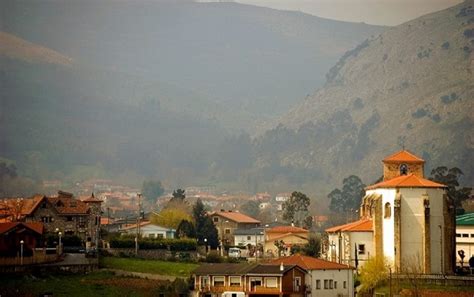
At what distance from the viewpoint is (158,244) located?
9888 cm

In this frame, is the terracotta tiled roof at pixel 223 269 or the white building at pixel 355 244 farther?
the white building at pixel 355 244

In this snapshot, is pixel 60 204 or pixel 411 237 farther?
pixel 60 204

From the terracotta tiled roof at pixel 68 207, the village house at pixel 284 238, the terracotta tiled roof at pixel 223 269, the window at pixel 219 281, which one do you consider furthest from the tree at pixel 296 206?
the window at pixel 219 281

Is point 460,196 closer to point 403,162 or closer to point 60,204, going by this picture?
point 403,162

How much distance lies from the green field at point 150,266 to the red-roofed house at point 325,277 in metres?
6.76

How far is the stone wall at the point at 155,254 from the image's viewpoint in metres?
94.6

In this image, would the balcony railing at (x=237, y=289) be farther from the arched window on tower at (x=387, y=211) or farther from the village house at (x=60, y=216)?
the village house at (x=60, y=216)

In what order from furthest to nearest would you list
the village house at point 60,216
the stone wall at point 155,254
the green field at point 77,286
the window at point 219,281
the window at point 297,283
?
the village house at point 60,216 → the stone wall at point 155,254 → the window at point 219,281 → the window at point 297,283 → the green field at point 77,286

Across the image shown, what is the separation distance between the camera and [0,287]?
245ft

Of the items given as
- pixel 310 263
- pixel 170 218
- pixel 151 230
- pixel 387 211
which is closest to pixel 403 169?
pixel 387 211

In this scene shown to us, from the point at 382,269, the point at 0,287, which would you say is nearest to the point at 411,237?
the point at 382,269

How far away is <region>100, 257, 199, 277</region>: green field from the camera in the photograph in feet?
283

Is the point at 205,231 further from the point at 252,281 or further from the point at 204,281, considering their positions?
the point at 252,281

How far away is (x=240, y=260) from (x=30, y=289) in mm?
26726
